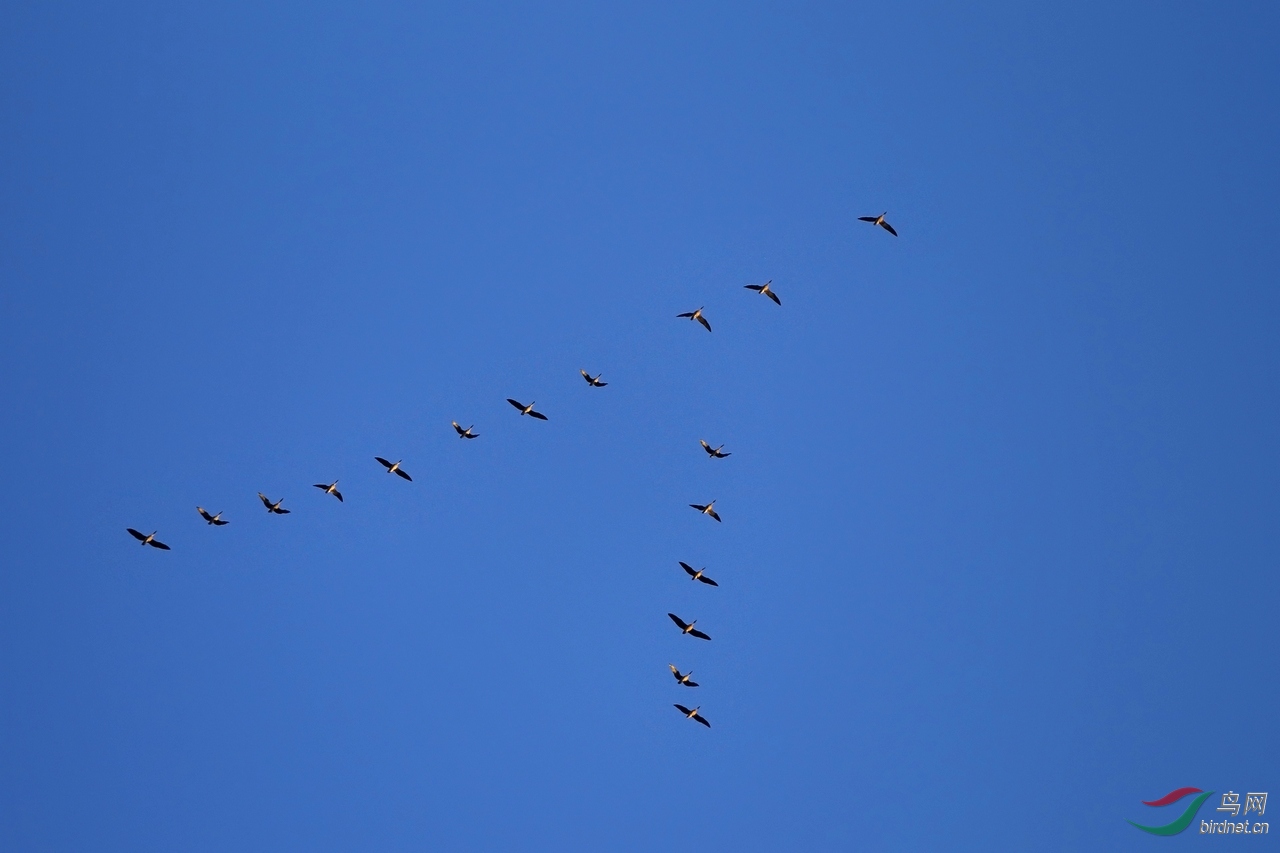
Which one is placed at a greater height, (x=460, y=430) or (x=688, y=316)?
(x=688, y=316)

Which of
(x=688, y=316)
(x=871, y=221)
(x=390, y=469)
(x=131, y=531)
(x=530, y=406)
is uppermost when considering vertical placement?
(x=871, y=221)

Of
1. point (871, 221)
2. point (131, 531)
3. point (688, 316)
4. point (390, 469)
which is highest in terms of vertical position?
point (871, 221)

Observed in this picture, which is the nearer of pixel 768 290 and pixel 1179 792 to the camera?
pixel 768 290

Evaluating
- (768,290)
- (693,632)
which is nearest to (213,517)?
(693,632)

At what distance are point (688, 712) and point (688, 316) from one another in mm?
27051

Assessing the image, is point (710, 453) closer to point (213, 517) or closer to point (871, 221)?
point (871, 221)

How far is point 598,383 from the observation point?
8812 cm

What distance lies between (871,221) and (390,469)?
3808 cm

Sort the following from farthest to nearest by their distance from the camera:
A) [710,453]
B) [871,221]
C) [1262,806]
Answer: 1. [1262,806]
2. [871,221]
3. [710,453]

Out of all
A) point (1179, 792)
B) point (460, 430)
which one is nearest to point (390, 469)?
point (460, 430)

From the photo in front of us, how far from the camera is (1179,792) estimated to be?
427ft

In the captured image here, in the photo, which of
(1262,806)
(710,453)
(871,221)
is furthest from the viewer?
(1262,806)

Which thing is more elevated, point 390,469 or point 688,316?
point 688,316

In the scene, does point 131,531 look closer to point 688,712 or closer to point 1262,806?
point 688,712
